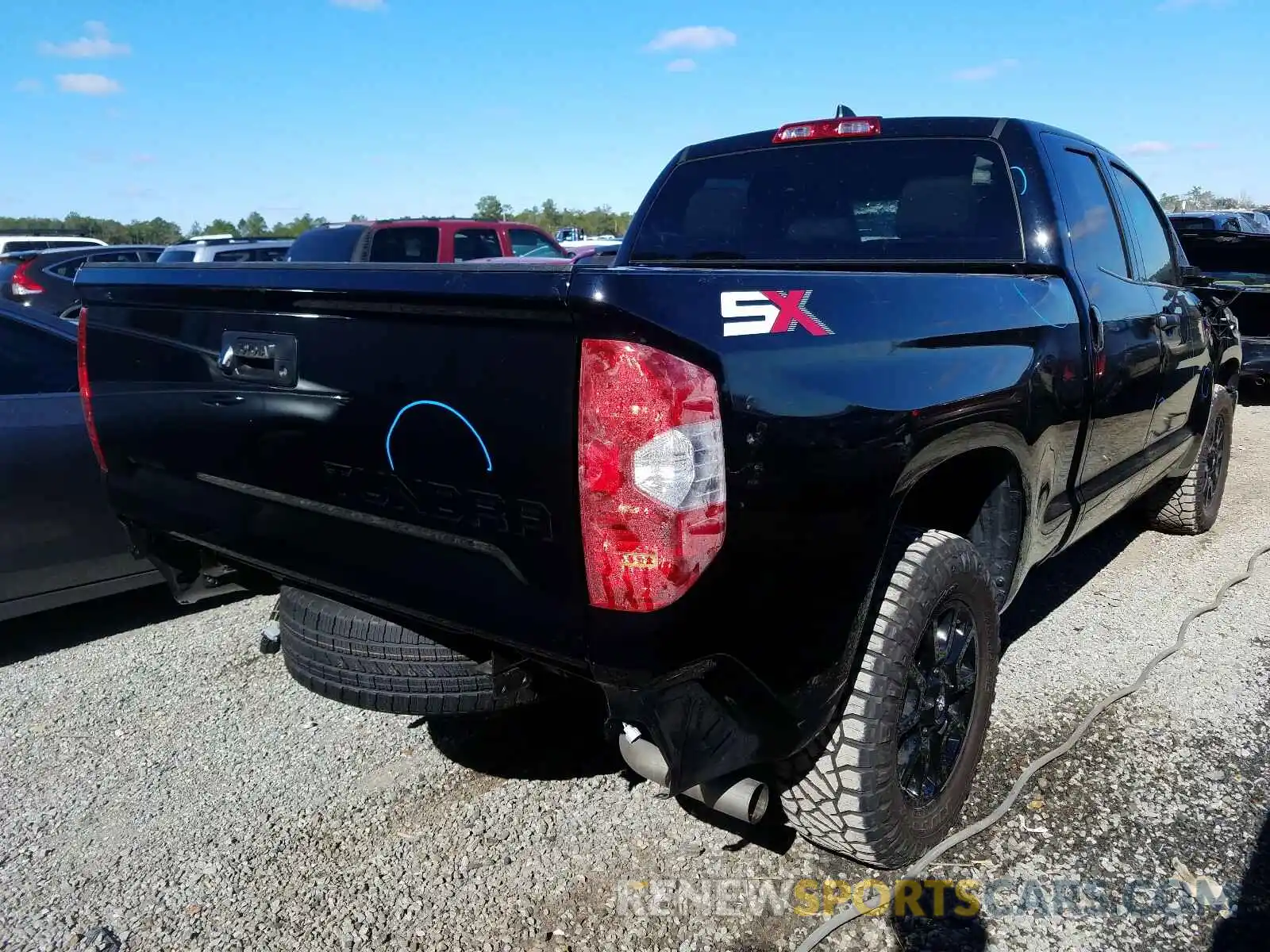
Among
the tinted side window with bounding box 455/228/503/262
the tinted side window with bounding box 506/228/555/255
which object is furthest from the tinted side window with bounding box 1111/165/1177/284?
the tinted side window with bounding box 506/228/555/255

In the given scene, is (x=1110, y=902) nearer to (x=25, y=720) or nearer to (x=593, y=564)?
(x=593, y=564)

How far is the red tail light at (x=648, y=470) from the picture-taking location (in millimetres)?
1734

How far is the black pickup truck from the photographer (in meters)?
1.79

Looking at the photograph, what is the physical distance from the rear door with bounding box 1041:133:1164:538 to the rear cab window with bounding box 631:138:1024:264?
0.26m

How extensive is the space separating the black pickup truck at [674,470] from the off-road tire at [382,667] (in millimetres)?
12

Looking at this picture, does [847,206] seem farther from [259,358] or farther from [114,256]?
[114,256]

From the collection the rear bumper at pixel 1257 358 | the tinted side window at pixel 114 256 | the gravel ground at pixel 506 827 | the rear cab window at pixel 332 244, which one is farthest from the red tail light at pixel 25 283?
the rear bumper at pixel 1257 358

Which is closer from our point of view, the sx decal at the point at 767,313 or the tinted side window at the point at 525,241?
the sx decal at the point at 767,313

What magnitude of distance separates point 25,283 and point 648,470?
12959 millimetres

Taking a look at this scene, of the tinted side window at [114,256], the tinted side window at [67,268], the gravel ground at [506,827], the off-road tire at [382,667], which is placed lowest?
the gravel ground at [506,827]

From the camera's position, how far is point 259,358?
2266 mm

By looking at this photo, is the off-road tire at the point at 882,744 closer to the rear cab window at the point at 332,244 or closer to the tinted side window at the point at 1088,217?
the tinted side window at the point at 1088,217

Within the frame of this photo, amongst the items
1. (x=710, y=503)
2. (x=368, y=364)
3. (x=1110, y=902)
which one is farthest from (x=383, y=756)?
(x=1110, y=902)

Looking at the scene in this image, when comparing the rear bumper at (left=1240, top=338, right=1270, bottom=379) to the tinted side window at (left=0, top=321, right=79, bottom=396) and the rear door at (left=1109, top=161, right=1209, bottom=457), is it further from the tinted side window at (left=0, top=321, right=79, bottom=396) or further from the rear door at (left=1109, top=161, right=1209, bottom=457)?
the tinted side window at (left=0, top=321, right=79, bottom=396)
